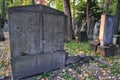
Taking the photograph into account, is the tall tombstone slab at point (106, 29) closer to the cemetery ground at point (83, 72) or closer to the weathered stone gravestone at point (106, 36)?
the weathered stone gravestone at point (106, 36)

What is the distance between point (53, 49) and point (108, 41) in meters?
3.19

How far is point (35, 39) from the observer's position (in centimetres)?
396

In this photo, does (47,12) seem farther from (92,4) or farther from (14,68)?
(92,4)

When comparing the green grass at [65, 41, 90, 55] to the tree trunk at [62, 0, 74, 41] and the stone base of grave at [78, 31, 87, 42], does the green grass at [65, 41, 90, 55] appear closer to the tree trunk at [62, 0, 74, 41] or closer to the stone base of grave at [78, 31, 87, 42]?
the stone base of grave at [78, 31, 87, 42]

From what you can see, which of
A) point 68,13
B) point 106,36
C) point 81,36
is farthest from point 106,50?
point 68,13

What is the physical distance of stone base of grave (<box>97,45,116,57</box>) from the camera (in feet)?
20.1

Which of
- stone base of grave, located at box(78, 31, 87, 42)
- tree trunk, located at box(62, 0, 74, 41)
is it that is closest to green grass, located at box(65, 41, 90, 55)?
stone base of grave, located at box(78, 31, 87, 42)

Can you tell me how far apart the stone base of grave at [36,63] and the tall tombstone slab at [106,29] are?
8.12 feet

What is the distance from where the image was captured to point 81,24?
15484mm

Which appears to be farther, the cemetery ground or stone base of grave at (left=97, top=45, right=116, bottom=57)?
stone base of grave at (left=97, top=45, right=116, bottom=57)

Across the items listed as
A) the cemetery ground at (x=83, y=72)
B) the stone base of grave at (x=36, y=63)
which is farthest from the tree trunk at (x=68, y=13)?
the stone base of grave at (x=36, y=63)

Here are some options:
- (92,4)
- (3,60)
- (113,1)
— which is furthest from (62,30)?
(113,1)

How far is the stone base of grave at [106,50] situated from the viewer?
6.11 m

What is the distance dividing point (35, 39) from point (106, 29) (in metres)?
3.60
